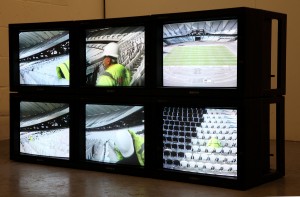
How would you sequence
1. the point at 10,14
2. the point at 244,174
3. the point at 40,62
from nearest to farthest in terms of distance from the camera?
1. the point at 244,174
2. the point at 40,62
3. the point at 10,14

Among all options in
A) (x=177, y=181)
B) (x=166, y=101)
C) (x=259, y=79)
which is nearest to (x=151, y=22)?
(x=166, y=101)

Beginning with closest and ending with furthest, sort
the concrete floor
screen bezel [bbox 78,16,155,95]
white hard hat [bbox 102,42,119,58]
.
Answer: the concrete floor → screen bezel [bbox 78,16,155,95] → white hard hat [bbox 102,42,119,58]

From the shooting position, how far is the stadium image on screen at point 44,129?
3945 mm

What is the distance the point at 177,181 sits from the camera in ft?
11.3

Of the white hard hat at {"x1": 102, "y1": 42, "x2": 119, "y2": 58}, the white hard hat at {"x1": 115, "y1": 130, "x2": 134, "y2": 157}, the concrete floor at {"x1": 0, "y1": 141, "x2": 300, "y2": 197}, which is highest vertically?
the white hard hat at {"x1": 102, "y1": 42, "x2": 119, "y2": 58}

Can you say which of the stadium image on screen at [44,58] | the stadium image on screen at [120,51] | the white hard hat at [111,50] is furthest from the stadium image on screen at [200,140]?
the stadium image on screen at [44,58]

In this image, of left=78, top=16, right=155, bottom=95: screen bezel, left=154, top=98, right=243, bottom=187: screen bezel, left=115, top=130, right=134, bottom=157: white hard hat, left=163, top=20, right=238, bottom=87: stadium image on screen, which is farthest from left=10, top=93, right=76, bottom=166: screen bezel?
left=163, top=20, right=238, bottom=87: stadium image on screen

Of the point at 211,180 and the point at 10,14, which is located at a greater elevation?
the point at 10,14

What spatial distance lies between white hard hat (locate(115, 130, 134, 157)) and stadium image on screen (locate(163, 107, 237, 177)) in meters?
0.24

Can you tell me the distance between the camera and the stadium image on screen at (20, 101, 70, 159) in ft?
12.9

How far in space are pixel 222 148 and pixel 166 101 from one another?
1.47ft

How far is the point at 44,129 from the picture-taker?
4023 mm

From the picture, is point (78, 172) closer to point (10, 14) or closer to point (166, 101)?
point (166, 101)

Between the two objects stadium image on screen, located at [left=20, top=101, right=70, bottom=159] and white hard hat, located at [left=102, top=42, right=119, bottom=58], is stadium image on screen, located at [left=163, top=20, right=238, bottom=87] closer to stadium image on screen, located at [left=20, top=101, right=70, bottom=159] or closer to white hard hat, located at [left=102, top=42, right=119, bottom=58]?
white hard hat, located at [left=102, top=42, right=119, bottom=58]
